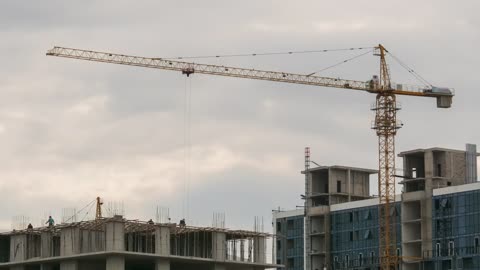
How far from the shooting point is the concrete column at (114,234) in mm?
109188

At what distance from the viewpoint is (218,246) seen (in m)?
117

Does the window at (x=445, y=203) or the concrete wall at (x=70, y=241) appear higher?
the window at (x=445, y=203)

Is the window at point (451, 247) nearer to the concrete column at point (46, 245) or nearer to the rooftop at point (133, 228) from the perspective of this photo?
the rooftop at point (133, 228)

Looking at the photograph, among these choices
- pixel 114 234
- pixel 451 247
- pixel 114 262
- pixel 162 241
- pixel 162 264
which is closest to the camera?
pixel 114 234

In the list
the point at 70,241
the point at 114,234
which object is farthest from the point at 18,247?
the point at 114,234

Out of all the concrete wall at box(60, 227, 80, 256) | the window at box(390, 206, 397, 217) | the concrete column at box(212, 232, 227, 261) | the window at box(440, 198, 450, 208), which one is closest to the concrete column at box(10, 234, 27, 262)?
the concrete wall at box(60, 227, 80, 256)

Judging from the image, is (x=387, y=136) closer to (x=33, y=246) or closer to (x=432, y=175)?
(x=432, y=175)

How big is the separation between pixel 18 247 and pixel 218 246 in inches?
695

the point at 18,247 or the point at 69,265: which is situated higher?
the point at 18,247

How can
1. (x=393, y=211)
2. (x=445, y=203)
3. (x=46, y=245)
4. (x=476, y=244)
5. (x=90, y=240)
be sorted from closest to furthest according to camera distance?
(x=90, y=240) → (x=46, y=245) → (x=476, y=244) → (x=445, y=203) → (x=393, y=211)

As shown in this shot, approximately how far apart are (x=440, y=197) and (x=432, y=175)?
11.4 feet

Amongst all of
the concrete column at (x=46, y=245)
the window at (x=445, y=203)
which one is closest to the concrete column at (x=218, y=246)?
the concrete column at (x=46, y=245)

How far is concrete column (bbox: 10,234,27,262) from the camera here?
119m

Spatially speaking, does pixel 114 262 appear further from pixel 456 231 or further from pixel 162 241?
pixel 456 231
